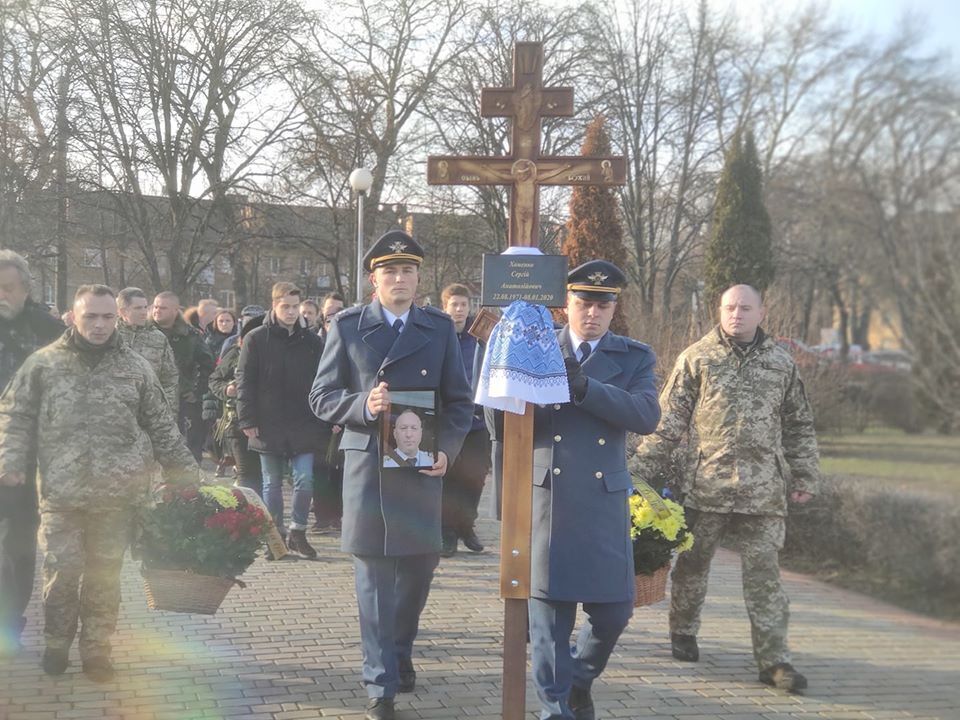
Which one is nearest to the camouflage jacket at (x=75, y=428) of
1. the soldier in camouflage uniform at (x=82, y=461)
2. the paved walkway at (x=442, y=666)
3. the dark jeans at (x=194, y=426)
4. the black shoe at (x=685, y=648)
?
the soldier in camouflage uniform at (x=82, y=461)

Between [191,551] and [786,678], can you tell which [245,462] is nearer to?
[191,551]

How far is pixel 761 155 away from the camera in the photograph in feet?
81.5

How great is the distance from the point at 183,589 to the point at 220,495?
53 centimetres

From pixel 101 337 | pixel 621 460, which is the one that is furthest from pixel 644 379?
pixel 101 337

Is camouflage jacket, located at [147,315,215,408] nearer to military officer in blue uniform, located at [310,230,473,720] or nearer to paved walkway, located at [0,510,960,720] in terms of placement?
paved walkway, located at [0,510,960,720]

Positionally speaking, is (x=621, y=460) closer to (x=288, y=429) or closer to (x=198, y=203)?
(x=288, y=429)

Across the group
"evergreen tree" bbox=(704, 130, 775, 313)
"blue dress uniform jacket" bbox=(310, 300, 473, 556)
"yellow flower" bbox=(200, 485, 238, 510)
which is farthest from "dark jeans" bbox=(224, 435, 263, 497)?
"evergreen tree" bbox=(704, 130, 775, 313)

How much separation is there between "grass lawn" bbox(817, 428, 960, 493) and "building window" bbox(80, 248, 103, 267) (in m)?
14.6

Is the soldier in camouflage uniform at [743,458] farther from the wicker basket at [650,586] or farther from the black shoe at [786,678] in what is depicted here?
the wicker basket at [650,586]

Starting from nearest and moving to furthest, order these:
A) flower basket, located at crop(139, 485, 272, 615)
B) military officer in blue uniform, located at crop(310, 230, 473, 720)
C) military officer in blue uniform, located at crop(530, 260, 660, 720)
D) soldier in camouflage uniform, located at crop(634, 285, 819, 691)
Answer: military officer in blue uniform, located at crop(530, 260, 660, 720), military officer in blue uniform, located at crop(310, 230, 473, 720), flower basket, located at crop(139, 485, 272, 615), soldier in camouflage uniform, located at crop(634, 285, 819, 691)

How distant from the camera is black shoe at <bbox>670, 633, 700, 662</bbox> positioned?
598cm

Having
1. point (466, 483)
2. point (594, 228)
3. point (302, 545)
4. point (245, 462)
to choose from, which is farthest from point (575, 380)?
point (594, 228)

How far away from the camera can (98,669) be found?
522 centimetres

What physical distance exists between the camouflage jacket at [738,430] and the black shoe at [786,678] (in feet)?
2.75
